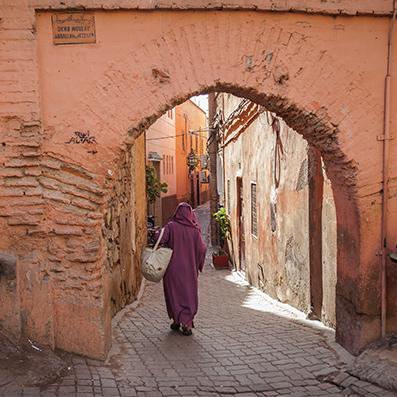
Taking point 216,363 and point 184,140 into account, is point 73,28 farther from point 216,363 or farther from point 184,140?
point 184,140

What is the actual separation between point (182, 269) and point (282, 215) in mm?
2475

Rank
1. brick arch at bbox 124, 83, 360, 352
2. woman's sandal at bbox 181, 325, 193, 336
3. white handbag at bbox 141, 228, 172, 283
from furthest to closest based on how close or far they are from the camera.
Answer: woman's sandal at bbox 181, 325, 193, 336 < white handbag at bbox 141, 228, 172, 283 < brick arch at bbox 124, 83, 360, 352

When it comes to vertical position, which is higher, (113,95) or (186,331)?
(113,95)

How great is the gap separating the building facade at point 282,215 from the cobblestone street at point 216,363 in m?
0.53

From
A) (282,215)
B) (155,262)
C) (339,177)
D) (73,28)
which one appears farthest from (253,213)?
(73,28)

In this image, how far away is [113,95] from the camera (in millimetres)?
4230

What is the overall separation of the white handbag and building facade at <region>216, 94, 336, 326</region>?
1792 mm

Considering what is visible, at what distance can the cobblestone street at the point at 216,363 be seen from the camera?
401cm

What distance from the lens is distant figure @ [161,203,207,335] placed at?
18.6ft

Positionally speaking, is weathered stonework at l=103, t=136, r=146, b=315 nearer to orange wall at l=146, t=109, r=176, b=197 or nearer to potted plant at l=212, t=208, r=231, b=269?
potted plant at l=212, t=208, r=231, b=269

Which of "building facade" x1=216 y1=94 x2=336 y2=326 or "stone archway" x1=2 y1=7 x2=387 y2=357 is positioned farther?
"building facade" x1=216 y1=94 x2=336 y2=326

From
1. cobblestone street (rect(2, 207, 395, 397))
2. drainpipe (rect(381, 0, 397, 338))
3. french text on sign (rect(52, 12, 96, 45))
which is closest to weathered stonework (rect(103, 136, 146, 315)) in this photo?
cobblestone street (rect(2, 207, 395, 397))

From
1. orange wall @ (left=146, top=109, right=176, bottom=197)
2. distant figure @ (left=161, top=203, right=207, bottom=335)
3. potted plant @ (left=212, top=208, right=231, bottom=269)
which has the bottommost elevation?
potted plant @ (left=212, top=208, right=231, bottom=269)

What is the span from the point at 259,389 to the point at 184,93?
243 centimetres
